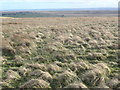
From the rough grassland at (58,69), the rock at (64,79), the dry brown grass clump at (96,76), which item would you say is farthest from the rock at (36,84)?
the dry brown grass clump at (96,76)

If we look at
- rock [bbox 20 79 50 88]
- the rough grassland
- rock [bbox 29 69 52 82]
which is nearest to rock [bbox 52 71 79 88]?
the rough grassland

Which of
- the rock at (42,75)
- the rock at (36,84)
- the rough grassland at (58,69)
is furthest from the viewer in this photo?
the rock at (42,75)

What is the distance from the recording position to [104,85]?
6023 millimetres

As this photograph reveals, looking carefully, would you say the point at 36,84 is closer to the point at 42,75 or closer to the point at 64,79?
the point at 42,75

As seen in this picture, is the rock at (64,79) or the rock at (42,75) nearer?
the rock at (64,79)

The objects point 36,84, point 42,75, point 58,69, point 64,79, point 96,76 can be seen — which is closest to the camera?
point 36,84

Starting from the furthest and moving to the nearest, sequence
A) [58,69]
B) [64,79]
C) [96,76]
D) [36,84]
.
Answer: [58,69] → [96,76] → [64,79] → [36,84]

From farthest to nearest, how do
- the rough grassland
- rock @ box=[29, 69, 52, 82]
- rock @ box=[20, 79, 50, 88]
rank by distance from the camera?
1. rock @ box=[29, 69, 52, 82]
2. the rough grassland
3. rock @ box=[20, 79, 50, 88]

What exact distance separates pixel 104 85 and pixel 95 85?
303mm

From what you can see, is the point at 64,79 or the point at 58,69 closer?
the point at 64,79

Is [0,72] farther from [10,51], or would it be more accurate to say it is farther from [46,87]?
[10,51]

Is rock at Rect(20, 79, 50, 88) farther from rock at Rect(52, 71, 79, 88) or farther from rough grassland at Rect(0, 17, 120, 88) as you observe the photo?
rock at Rect(52, 71, 79, 88)

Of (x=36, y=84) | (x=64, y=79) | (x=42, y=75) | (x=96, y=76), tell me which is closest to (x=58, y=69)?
(x=42, y=75)

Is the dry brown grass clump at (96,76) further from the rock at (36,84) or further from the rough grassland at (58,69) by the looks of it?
the rock at (36,84)
